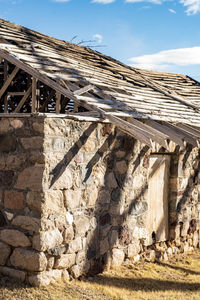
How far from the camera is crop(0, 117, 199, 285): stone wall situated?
5.36 meters

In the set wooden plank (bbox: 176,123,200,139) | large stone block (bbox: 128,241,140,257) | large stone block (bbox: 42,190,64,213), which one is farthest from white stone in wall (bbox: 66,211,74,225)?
wooden plank (bbox: 176,123,200,139)

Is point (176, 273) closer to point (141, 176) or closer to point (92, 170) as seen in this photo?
point (141, 176)

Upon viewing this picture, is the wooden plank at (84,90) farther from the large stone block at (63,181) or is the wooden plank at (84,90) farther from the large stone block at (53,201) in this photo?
the large stone block at (53,201)

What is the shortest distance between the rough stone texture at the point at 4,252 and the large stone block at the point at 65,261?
677 millimetres

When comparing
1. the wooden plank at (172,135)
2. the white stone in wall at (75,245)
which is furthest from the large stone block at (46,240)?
the wooden plank at (172,135)

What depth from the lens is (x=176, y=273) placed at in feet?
22.7

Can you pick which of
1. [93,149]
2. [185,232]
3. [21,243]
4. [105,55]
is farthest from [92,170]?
[105,55]

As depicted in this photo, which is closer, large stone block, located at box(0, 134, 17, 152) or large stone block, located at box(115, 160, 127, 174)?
large stone block, located at box(0, 134, 17, 152)

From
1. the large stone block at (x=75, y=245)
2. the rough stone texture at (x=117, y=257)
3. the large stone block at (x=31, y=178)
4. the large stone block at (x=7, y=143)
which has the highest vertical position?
the large stone block at (x=7, y=143)

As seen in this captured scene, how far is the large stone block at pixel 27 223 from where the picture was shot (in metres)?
5.32

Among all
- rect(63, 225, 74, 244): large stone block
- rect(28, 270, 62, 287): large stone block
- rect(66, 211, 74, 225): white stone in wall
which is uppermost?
rect(66, 211, 74, 225): white stone in wall

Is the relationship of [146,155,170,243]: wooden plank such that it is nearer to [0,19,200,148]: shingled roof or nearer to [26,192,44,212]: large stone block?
[0,19,200,148]: shingled roof

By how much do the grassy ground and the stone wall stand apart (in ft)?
0.59

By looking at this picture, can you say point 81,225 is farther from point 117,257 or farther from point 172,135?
point 172,135
